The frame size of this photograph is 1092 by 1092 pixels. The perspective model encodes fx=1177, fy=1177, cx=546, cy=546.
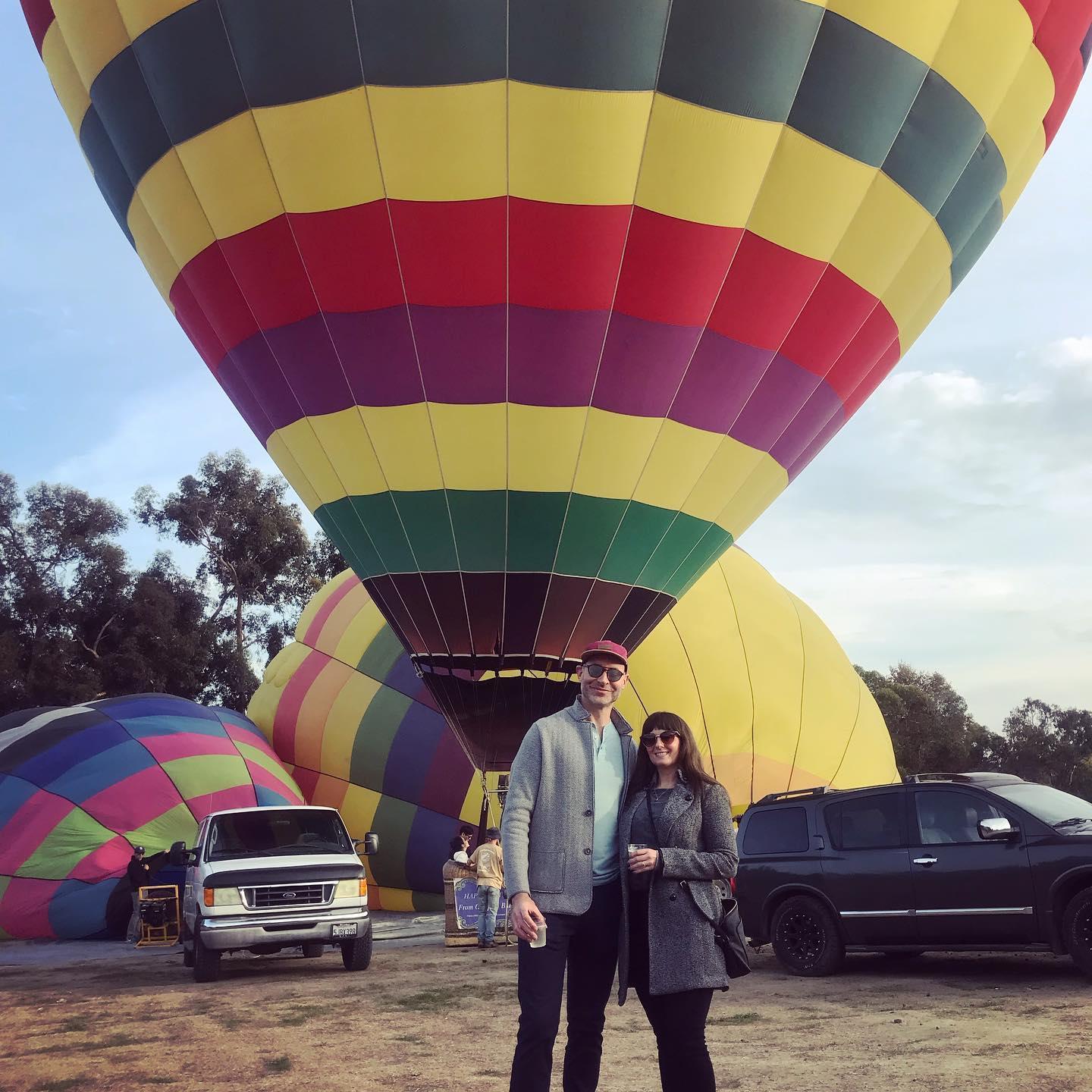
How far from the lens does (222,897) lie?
9.42 m

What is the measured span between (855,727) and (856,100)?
32.7ft

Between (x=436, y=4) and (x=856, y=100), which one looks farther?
(x=856, y=100)

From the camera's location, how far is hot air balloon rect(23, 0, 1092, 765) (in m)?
8.56

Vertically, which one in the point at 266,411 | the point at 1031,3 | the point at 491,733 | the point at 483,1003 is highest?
the point at 1031,3

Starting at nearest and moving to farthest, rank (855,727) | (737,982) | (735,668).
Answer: (737,982), (735,668), (855,727)

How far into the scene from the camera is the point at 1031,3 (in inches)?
375

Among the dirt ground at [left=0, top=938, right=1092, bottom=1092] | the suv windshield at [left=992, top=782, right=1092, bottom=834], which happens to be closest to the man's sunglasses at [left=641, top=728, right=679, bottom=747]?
the dirt ground at [left=0, top=938, right=1092, bottom=1092]

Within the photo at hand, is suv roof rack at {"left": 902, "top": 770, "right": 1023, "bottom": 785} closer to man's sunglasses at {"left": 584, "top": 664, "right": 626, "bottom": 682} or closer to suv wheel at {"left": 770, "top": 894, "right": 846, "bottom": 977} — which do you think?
suv wheel at {"left": 770, "top": 894, "right": 846, "bottom": 977}

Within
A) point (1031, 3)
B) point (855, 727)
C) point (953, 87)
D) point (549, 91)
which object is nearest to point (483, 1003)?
point (549, 91)

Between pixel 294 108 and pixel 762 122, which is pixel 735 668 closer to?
pixel 762 122

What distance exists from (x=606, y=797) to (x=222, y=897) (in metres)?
6.73

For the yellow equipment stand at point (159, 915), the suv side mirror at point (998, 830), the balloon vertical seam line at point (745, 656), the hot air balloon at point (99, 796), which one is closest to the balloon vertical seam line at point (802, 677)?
the balloon vertical seam line at point (745, 656)

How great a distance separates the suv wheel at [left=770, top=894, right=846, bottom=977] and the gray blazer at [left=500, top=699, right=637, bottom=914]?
5399 millimetres

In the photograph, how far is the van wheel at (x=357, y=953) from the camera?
9641 mm
